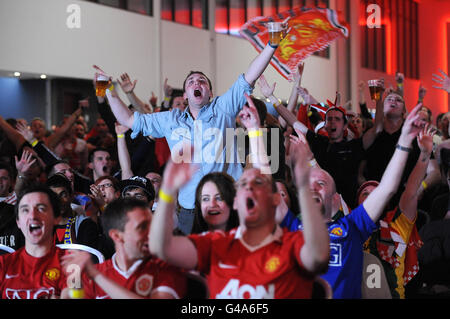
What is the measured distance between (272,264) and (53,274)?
3.93ft

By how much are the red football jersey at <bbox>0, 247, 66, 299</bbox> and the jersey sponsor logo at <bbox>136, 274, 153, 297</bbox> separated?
0.55 m

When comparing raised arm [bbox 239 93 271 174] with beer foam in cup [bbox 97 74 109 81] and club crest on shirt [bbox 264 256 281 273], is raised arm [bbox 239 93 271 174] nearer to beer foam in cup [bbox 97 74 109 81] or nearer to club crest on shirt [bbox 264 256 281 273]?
club crest on shirt [bbox 264 256 281 273]

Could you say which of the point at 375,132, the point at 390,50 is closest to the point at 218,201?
the point at 375,132

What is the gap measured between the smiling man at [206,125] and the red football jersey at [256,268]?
1476 millimetres

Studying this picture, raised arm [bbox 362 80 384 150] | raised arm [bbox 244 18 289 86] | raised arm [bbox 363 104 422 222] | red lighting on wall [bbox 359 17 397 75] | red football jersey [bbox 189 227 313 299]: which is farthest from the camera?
red lighting on wall [bbox 359 17 397 75]

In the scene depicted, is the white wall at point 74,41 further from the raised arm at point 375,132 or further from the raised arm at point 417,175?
the raised arm at point 417,175

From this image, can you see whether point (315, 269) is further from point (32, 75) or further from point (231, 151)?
point (32, 75)

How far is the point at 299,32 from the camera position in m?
5.31

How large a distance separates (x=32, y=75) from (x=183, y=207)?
333 inches

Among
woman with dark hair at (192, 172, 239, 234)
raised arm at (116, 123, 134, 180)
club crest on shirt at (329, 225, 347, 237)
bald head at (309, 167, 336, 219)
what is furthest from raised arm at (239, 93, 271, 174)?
raised arm at (116, 123, 134, 180)

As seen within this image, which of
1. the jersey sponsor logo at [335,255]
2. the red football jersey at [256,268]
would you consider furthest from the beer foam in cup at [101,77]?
A: the red football jersey at [256,268]

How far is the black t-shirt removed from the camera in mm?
5406

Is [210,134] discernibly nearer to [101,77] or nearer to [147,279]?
[101,77]
